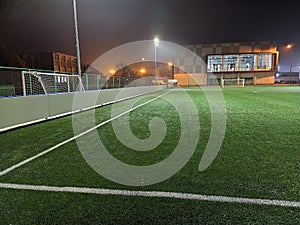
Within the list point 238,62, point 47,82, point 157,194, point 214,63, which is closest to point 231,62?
point 238,62

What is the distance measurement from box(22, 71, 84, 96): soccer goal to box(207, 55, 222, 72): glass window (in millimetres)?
50028

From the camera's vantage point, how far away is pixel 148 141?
579cm

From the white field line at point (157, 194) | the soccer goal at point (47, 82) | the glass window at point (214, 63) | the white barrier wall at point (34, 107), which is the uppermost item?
the glass window at point (214, 63)

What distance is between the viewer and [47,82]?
12.1 m

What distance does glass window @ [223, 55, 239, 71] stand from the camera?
59228 millimetres

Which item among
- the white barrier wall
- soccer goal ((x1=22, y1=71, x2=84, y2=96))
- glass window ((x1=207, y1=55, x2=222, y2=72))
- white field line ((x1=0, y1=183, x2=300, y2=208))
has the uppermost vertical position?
glass window ((x1=207, y1=55, x2=222, y2=72))

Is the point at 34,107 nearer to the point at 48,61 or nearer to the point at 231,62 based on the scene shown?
the point at 231,62

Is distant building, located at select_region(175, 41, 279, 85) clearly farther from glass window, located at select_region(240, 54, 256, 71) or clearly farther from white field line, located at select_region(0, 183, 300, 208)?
white field line, located at select_region(0, 183, 300, 208)

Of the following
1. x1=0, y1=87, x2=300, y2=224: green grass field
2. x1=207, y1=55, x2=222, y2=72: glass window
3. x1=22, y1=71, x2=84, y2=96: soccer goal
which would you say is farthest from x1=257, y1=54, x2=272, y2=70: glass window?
x1=0, y1=87, x2=300, y2=224: green grass field

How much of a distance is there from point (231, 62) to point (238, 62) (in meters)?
1.67

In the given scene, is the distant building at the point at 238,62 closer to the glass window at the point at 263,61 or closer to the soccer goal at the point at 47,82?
the glass window at the point at 263,61

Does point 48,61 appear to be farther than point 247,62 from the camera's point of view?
Yes

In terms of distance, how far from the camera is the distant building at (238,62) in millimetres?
58125

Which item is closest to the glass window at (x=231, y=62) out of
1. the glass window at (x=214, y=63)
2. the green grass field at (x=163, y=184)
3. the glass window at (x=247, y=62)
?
the glass window at (x=247, y=62)
